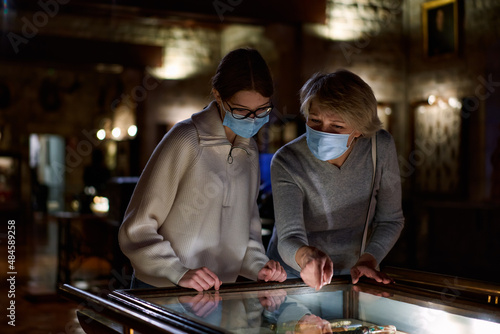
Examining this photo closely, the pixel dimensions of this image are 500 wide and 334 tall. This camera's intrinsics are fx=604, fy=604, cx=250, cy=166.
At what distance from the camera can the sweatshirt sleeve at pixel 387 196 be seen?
1.97 m

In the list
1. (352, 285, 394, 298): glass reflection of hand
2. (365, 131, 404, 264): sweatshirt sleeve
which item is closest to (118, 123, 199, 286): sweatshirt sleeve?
(352, 285, 394, 298): glass reflection of hand

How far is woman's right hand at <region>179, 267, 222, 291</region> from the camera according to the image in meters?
1.56

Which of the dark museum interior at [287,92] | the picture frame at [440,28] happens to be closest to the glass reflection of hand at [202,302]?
Result: the dark museum interior at [287,92]

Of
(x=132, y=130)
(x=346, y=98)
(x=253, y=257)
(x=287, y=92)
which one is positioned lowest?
(x=253, y=257)

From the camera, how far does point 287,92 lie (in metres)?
9.25

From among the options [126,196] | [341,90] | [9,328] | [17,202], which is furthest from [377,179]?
[17,202]

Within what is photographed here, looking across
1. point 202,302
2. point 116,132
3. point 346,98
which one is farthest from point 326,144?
point 116,132

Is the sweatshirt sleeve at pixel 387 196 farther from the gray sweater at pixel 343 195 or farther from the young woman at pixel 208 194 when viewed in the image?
the young woman at pixel 208 194

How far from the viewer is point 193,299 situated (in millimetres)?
1471

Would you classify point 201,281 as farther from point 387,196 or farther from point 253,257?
point 387,196

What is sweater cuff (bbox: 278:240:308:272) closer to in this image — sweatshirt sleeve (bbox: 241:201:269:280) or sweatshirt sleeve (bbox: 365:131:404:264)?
sweatshirt sleeve (bbox: 241:201:269:280)

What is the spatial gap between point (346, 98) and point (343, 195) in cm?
33

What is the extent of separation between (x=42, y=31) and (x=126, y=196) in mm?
7412

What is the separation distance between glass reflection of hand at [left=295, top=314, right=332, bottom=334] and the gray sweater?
43cm
